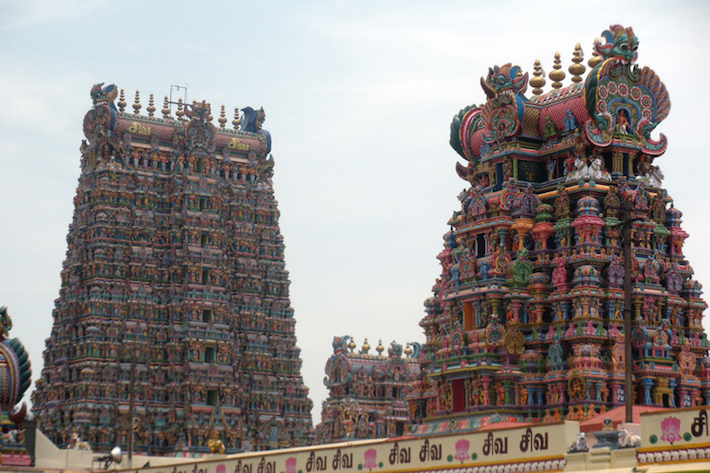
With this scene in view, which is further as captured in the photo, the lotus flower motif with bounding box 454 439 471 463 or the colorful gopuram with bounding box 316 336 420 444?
the colorful gopuram with bounding box 316 336 420 444

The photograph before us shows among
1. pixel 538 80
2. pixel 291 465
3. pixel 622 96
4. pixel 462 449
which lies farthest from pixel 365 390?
pixel 462 449

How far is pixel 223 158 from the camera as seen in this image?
107938 millimetres

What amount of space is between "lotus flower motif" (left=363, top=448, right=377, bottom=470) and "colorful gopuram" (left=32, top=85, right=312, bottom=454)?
168ft

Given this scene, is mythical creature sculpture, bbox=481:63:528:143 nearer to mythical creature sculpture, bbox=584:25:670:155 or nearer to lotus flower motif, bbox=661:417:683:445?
mythical creature sculpture, bbox=584:25:670:155

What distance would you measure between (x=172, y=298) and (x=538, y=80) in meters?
41.5

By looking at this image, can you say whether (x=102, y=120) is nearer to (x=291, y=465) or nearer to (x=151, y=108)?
(x=151, y=108)

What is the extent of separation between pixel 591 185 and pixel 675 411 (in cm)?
2529

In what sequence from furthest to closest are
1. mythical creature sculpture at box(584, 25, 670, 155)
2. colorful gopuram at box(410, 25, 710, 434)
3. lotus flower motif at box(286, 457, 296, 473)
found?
mythical creature sculpture at box(584, 25, 670, 155), colorful gopuram at box(410, 25, 710, 434), lotus flower motif at box(286, 457, 296, 473)

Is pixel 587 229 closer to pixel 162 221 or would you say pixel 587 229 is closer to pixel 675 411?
pixel 675 411

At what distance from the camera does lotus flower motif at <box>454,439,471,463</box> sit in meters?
44.0

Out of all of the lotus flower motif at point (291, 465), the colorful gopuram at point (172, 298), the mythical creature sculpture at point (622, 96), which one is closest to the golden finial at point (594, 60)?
the mythical creature sculpture at point (622, 96)

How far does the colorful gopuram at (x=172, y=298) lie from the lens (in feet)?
325

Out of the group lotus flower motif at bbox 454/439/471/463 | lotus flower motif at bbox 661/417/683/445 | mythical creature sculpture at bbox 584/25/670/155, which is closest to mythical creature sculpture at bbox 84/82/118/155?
mythical creature sculpture at bbox 584/25/670/155

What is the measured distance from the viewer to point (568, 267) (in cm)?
6188
